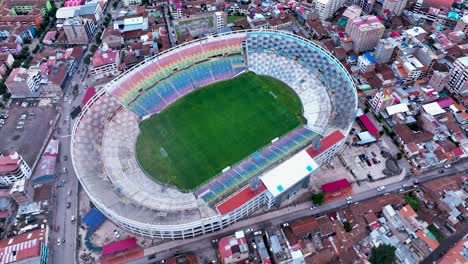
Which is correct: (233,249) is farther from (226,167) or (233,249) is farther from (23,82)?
(23,82)

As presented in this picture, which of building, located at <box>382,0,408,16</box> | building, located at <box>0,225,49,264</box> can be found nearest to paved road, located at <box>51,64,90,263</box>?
building, located at <box>0,225,49,264</box>

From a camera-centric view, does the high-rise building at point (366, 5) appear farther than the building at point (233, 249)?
Yes

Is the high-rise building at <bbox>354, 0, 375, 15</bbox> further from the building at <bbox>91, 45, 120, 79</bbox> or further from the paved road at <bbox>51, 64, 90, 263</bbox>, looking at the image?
the paved road at <bbox>51, 64, 90, 263</bbox>

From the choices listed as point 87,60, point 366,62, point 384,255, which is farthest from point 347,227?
point 87,60

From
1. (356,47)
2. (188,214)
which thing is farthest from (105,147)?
(356,47)

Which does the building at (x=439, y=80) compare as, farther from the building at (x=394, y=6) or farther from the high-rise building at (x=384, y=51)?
the building at (x=394, y=6)

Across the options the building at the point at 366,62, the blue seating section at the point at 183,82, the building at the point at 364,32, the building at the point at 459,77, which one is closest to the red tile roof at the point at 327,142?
the building at the point at 366,62

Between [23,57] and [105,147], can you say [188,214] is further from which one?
[23,57]
